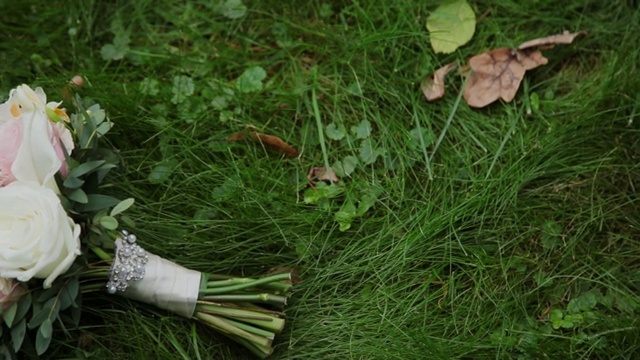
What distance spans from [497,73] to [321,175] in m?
0.58

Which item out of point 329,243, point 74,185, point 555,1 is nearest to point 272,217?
point 329,243

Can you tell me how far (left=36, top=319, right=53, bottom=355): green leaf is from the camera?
1771 millimetres

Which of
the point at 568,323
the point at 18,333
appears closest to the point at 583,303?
the point at 568,323

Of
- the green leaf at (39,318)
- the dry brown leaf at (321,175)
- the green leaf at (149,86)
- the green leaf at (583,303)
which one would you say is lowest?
the green leaf at (583,303)

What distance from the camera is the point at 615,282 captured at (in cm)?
211

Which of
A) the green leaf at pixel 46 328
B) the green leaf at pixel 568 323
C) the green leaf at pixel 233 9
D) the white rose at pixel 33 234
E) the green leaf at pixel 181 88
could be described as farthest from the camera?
the green leaf at pixel 233 9

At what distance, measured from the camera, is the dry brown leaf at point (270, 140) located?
2.24m

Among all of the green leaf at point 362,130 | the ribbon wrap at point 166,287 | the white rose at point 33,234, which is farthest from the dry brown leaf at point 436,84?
the white rose at point 33,234

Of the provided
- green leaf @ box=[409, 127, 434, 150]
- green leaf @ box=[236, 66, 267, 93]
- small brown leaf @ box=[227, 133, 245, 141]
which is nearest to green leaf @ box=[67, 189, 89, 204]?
small brown leaf @ box=[227, 133, 245, 141]

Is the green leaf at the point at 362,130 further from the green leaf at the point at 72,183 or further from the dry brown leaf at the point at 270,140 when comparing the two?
the green leaf at the point at 72,183

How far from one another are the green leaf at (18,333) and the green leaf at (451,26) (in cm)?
131

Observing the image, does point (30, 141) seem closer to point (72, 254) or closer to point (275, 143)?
point (72, 254)

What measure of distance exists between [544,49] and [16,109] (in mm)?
1437

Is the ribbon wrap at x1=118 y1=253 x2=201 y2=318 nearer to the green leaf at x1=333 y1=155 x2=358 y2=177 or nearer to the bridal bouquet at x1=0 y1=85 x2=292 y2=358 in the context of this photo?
the bridal bouquet at x1=0 y1=85 x2=292 y2=358
